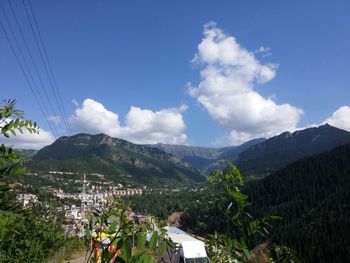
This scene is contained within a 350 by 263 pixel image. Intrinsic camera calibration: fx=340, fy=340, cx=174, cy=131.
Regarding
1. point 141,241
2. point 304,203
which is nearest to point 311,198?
point 304,203

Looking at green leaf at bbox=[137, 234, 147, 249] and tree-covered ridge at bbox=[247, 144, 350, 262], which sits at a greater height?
green leaf at bbox=[137, 234, 147, 249]

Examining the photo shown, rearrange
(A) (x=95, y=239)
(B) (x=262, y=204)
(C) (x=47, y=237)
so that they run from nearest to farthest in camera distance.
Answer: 1. (A) (x=95, y=239)
2. (C) (x=47, y=237)
3. (B) (x=262, y=204)

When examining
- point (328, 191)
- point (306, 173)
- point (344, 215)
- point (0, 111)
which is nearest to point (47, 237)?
point (0, 111)

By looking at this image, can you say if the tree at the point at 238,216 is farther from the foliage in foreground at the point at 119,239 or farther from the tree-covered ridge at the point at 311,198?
the tree-covered ridge at the point at 311,198

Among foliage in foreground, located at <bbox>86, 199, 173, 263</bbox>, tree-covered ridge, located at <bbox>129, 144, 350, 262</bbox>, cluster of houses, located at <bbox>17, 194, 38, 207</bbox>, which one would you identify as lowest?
tree-covered ridge, located at <bbox>129, 144, 350, 262</bbox>

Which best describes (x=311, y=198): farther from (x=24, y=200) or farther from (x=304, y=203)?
(x=24, y=200)

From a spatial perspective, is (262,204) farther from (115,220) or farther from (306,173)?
(115,220)

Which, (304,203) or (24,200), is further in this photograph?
(304,203)

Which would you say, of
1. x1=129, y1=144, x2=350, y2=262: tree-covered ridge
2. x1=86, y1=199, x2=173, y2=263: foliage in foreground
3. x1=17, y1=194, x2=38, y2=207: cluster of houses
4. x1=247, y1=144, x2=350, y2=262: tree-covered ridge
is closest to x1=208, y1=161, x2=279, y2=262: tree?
x1=86, y1=199, x2=173, y2=263: foliage in foreground

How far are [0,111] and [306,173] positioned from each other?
17166 centimetres

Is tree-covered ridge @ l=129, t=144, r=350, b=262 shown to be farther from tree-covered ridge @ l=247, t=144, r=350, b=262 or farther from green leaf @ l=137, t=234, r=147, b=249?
green leaf @ l=137, t=234, r=147, b=249

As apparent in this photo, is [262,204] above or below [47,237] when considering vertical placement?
below

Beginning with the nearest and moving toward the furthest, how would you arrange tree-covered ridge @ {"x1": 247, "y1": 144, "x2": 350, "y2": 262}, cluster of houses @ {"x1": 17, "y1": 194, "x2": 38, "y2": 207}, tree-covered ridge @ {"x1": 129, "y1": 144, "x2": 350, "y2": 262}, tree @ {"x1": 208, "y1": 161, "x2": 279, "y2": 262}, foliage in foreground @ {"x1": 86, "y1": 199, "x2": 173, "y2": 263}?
foliage in foreground @ {"x1": 86, "y1": 199, "x2": 173, "y2": 263}
tree @ {"x1": 208, "y1": 161, "x2": 279, "y2": 262}
cluster of houses @ {"x1": 17, "y1": 194, "x2": 38, "y2": 207}
tree-covered ridge @ {"x1": 247, "y1": 144, "x2": 350, "y2": 262}
tree-covered ridge @ {"x1": 129, "y1": 144, "x2": 350, "y2": 262}

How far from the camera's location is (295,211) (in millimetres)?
127312
